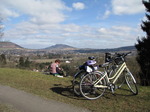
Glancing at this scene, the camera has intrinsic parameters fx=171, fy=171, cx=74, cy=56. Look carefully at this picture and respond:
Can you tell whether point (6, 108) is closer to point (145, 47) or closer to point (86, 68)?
point (86, 68)

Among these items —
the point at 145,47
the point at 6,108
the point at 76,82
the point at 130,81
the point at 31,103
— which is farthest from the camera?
the point at 145,47

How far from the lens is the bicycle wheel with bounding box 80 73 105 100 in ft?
17.0

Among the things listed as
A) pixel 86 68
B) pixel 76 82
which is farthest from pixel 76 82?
pixel 86 68

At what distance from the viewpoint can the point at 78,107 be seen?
4570 mm

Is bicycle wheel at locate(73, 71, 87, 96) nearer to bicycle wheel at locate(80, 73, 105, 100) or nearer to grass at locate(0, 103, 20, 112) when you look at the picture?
bicycle wheel at locate(80, 73, 105, 100)

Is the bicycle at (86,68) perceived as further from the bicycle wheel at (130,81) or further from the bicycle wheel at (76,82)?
the bicycle wheel at (130,81)

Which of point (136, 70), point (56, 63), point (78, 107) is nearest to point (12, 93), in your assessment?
point (78, 107)

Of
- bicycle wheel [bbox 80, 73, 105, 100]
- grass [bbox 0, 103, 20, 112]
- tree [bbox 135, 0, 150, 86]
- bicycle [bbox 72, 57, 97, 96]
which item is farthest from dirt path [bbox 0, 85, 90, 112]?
tree [bbox 135, 0, 150, 86]

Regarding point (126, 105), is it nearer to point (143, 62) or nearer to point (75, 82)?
point (75, 82)

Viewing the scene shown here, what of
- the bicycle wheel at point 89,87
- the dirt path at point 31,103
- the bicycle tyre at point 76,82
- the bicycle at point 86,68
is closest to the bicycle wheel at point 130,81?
the bicycle wheel at point 89,87

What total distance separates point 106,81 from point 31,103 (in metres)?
2.35

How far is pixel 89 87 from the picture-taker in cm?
527

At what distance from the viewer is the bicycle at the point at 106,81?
520 cm

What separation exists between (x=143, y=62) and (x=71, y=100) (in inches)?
666
